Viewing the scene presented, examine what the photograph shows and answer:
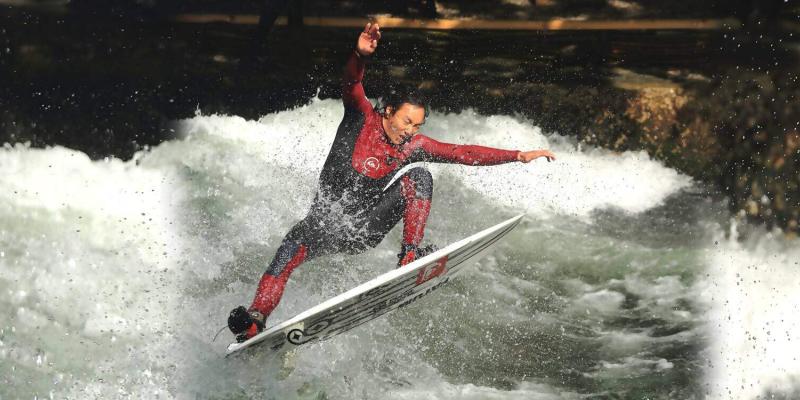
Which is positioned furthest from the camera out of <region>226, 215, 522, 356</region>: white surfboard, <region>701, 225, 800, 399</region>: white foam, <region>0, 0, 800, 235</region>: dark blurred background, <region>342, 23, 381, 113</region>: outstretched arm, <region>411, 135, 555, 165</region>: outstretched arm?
<region>701, 225, 800, 399</region>: white foam

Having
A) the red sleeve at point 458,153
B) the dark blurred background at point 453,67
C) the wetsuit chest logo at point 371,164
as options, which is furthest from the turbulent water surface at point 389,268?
the red sleeve at point 458,153

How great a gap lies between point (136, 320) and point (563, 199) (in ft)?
7.42

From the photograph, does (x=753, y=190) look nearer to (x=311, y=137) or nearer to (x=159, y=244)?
(x=311, y=137)

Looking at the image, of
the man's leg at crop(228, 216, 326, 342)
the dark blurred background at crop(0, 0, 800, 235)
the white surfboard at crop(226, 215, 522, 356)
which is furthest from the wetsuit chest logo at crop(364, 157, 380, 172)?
the dark blurred background at crop(0, 0, 800, 235)

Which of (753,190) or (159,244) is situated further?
(753,190)

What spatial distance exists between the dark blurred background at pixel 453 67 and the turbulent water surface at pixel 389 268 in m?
0.13

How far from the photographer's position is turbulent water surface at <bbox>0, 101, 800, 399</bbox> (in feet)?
15.3

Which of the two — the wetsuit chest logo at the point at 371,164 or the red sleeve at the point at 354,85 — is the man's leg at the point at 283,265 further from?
the red sleeve at the point at 354,85

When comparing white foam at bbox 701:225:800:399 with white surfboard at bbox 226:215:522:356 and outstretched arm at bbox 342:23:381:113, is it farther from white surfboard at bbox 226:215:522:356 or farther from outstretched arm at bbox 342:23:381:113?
outstretched arm at bbox 342:23:381:113

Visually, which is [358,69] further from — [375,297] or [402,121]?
[375,297]

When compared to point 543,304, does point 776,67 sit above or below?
above

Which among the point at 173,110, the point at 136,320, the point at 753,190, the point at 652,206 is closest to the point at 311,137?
the point at 173,110

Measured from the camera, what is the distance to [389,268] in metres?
4.73

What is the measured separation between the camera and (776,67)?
17.3 ft
